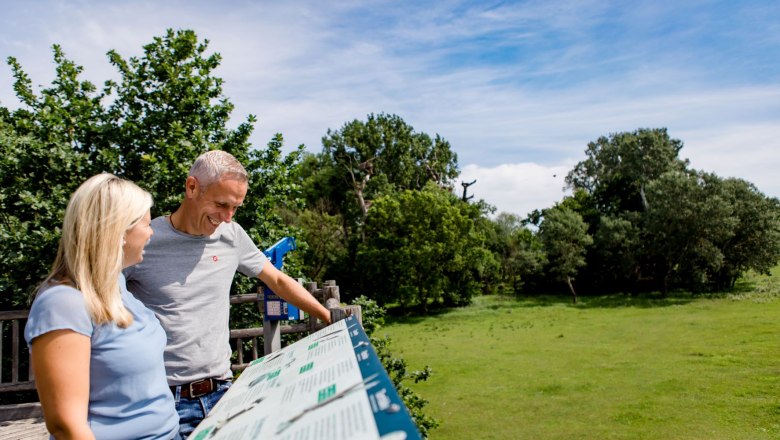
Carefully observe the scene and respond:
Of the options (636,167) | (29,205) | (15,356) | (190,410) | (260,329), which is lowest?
(15,356)

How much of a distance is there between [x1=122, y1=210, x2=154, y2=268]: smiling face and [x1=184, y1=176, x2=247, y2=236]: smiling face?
0.76 m

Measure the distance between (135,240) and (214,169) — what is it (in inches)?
34.0

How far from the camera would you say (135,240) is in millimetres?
2051

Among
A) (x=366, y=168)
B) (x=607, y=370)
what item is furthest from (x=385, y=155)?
(x=607, y=370)

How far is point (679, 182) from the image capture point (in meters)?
38.9

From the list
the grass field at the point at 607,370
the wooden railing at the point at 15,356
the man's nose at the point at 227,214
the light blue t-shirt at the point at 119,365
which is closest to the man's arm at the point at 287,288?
the man's nose at the point at 227,214

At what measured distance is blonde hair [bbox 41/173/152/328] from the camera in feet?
6.08

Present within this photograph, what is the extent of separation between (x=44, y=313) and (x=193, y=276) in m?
1.09

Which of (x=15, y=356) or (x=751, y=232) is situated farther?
(x=751, y=232)

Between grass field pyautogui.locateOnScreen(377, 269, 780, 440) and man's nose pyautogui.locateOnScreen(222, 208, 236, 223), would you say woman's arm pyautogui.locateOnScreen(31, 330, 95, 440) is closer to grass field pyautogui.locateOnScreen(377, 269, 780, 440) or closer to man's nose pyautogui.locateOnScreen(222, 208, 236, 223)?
man's nose pyautogui.locateOnScreen(222, 208, 236, 223)

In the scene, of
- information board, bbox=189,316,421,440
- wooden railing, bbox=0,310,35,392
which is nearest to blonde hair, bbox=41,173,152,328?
information board, bbox=189,316,421,440

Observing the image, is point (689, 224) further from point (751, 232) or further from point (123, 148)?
point (123, 148)

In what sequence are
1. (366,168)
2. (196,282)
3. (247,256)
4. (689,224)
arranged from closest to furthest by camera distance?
1. (196,282)
2. (247,256)
3. (689,224)
4. (366,168)

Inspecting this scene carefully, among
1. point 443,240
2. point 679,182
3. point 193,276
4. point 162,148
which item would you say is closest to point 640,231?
point 679,182
